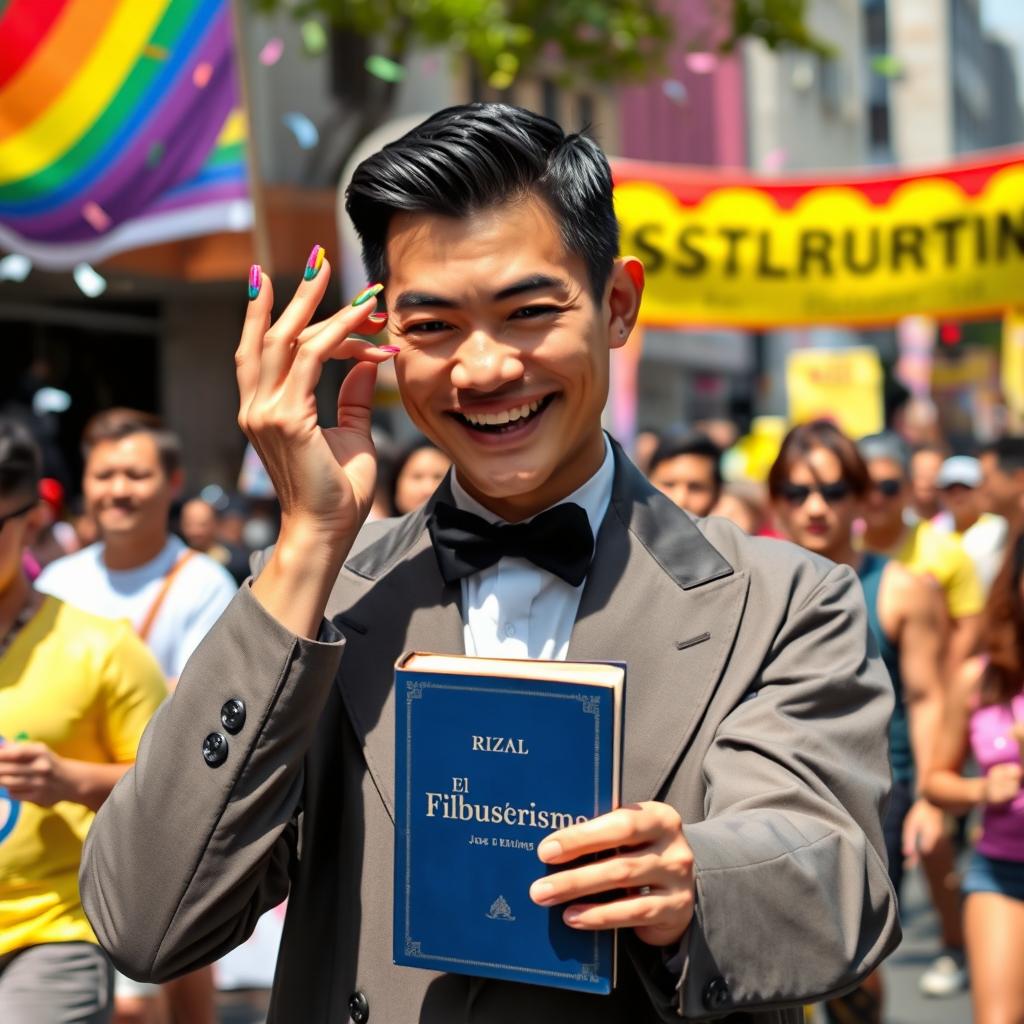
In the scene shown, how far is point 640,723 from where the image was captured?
1.99 meters

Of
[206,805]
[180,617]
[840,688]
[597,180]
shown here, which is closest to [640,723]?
[840,688]

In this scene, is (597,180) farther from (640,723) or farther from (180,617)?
(180,617)

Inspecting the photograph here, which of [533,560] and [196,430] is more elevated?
[196,430]

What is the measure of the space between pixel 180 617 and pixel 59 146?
7.88 ft

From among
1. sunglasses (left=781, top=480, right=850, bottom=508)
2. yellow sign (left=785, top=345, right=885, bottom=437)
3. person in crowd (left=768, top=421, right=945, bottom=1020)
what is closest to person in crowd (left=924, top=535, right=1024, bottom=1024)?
person in crowd (left=768, top=421, right=945, bottom=1020)

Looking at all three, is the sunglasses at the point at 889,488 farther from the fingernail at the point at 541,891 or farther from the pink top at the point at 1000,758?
the fingernail at the point at 541,891

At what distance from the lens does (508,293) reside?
203 centimetres

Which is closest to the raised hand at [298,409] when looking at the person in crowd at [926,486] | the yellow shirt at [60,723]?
the yellow shirt at [60,723]

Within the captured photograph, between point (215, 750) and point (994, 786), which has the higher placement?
point (215, 750)

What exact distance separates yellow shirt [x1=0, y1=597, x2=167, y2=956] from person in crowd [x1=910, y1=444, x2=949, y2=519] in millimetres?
7735

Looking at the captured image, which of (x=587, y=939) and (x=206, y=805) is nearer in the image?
(x=587, y=939)

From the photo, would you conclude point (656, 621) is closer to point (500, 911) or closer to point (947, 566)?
point (500, 911)

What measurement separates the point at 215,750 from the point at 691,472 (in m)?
4.74

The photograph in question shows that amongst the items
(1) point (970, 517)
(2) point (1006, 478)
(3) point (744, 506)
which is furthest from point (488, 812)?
(1) point (970, 517)
